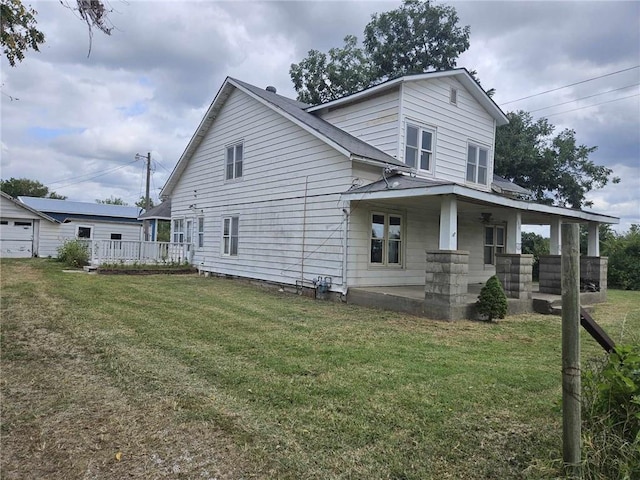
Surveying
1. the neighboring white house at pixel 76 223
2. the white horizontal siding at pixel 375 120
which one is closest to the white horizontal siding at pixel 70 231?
the neighboring white house at pixel 76 223

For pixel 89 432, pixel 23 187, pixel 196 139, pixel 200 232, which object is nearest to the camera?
pixel 89 432

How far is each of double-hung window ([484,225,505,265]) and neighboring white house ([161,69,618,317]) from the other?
0.04 metres

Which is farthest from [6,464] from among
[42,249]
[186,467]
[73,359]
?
[42,249]

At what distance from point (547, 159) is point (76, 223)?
29517 millimetres

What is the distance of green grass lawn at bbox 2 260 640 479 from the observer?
2.60 metres

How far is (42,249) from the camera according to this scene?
25.7m

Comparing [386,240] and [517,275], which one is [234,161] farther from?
[517,275]

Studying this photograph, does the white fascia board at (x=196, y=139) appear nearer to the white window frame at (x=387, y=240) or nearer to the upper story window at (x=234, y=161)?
the upper story window at (x=234, y=161)

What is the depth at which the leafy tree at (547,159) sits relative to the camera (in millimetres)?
21438

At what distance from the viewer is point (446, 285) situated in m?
7.87

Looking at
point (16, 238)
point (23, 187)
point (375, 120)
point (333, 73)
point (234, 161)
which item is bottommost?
point (16, 238)

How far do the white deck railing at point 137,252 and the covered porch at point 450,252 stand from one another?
9579mm

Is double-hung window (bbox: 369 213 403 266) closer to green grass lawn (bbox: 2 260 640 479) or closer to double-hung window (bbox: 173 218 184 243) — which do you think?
green grass lawn (bbox: 2 260 640 479)

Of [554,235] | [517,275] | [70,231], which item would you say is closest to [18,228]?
[70,231]
